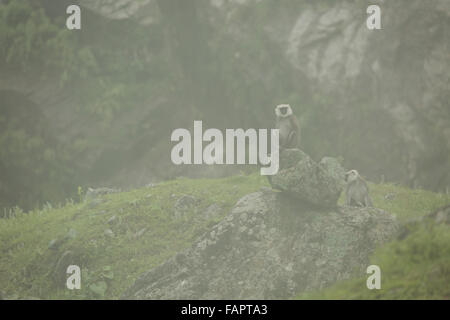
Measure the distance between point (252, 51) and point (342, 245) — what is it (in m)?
10.5

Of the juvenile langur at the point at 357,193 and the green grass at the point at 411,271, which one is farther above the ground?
the juvenile langur at the point at 357,193

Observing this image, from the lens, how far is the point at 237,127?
1680 cm

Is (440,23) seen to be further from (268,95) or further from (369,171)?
(268,95)

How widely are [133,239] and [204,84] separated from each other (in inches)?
377

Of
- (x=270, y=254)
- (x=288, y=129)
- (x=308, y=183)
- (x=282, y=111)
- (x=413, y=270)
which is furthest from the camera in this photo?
(x=282, y=111)

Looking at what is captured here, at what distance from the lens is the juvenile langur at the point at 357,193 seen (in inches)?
392

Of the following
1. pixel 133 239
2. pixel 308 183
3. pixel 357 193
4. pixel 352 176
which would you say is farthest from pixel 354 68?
pixel 133 239

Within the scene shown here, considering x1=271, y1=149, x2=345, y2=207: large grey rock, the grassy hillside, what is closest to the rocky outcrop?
the grassy hillside

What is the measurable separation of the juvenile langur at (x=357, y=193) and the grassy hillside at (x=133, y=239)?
78cm

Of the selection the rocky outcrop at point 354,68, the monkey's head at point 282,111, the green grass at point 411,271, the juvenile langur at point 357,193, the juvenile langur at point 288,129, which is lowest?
the green grass at point 411,271

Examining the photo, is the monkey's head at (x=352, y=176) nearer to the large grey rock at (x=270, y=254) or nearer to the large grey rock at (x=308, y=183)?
the large grey rock at (x=308, y=183)

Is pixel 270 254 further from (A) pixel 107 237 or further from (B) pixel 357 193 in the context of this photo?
(A) pixel 107 237

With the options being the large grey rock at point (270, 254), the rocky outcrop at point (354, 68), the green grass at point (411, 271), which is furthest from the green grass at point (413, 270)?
the rocky outcrop at point (354, 68)

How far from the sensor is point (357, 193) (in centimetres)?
996
